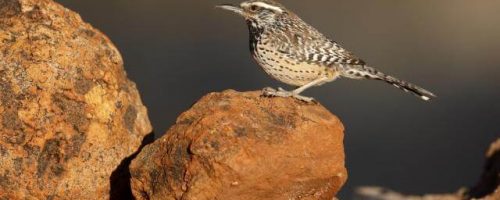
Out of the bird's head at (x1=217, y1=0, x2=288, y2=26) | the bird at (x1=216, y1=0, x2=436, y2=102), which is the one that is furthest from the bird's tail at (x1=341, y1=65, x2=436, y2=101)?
the bird's head at (x1=217, y1=0, x2=288, y2=26)

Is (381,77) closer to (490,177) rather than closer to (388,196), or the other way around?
(490,177)

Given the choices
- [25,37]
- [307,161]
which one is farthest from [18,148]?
[307,161]

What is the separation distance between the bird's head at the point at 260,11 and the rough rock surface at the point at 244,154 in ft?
3.68

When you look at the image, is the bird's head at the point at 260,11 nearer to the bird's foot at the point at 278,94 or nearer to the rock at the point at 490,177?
the bird's foot at the point at 278,94

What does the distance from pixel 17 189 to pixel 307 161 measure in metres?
1.35

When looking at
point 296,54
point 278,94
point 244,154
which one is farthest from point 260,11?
point 244,154

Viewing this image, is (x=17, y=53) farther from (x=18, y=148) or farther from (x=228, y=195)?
(x=228, y=195)

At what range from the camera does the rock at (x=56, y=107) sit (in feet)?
13.9

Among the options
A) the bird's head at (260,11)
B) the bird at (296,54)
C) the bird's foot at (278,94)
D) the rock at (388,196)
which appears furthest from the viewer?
the rock at (388,196)

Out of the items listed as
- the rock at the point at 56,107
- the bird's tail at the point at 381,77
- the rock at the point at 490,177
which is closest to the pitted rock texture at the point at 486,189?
the rock at the point at 490,177

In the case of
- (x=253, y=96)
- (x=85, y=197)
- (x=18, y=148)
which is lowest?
(x=85, y=197)

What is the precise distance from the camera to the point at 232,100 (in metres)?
4.22

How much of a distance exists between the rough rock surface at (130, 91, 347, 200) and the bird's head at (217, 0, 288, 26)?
3.68 feet

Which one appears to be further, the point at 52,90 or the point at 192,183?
the point at 52,90
